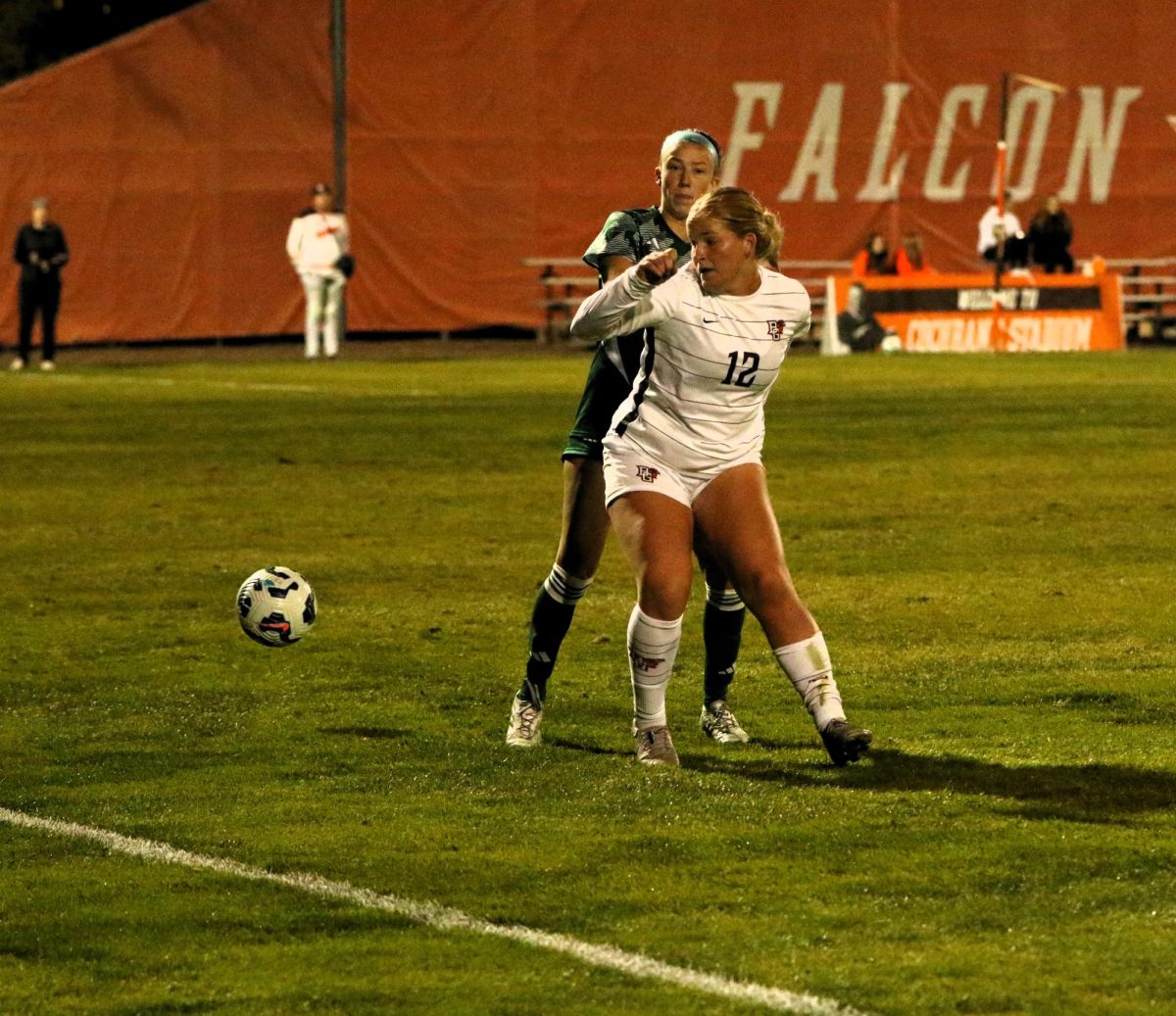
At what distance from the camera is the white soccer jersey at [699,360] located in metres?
7.70

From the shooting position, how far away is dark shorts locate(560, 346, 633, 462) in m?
8.27

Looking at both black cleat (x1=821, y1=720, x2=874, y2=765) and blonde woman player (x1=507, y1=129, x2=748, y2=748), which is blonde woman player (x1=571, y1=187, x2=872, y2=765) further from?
blonde woman player (x1=507, y1=129, x2=748, y2=748)

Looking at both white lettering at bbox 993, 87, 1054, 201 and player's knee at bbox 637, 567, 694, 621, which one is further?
white lettering at bbox 993, 87, 1054, 201

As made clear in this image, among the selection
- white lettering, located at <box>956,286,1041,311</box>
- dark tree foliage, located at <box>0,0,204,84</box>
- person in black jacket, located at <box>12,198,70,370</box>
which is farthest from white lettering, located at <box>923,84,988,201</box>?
dark tree foliage, located at <box>0,0,204,84</box>

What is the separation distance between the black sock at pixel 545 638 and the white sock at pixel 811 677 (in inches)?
37.5

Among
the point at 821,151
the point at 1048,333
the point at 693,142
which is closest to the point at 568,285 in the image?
the point at 821,151

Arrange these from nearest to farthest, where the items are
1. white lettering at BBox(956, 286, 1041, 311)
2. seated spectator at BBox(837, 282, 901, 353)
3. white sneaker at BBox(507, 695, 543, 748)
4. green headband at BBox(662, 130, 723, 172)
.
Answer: green headband at BBox(662, 130, 723, 172) → white sneaker at BBox(507, 695, 543, 748) → seated spectator at BBox(837, 282, 901, 353) → white lettering at BBox(956, 286, 1041, 311)

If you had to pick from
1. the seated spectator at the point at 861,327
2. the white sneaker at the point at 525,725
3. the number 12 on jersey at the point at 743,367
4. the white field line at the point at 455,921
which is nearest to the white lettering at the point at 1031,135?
the seated spectator at the point at 861,327

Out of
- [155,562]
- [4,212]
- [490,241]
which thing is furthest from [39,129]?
[155,562]

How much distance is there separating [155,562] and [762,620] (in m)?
6.31

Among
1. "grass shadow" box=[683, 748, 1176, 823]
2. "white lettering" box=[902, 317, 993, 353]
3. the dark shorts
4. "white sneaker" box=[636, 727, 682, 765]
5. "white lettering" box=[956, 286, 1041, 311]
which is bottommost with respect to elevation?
"grass shadow" box=[683, 748, 1176, 823]

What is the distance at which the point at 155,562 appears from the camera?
44.5 feet

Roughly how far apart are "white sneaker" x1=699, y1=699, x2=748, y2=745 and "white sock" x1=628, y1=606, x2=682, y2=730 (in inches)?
20.7

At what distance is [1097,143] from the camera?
132 feet
